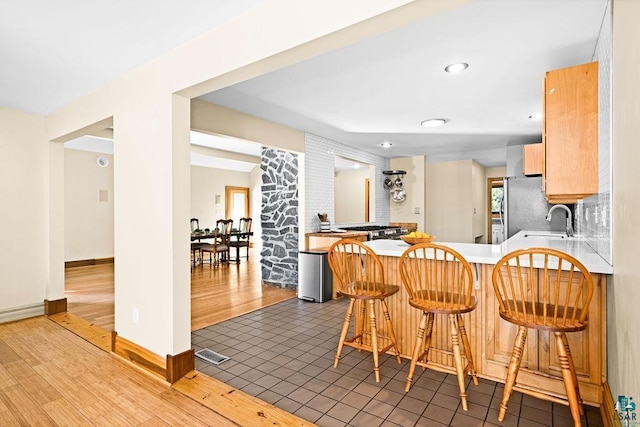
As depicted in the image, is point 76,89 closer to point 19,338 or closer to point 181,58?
point 181,58

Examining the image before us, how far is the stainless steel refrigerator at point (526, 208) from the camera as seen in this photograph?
16.7 ft

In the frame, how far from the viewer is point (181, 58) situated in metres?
2.40

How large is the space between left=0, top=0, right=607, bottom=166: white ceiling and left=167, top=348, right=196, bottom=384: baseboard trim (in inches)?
85.5

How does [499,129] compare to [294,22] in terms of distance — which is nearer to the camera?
[294,22]

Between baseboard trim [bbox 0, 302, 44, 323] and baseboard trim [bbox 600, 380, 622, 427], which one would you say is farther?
baseboard trim [bbox 0, 302, 44, 323]

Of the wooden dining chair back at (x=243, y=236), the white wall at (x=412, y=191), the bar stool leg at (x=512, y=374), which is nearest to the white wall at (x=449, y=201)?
the white wall at (x=412, y=191)

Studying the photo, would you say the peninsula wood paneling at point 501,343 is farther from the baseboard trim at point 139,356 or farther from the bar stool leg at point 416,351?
the baseboard trim at point 139,356

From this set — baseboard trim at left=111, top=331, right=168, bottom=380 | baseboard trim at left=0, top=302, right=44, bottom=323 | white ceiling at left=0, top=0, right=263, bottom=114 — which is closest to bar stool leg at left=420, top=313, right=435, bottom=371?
baseboard trim at left=111, top=331, right=168, bottom=380

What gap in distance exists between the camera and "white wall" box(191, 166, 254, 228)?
9.48 m

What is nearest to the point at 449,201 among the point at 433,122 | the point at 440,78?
the point at 433,122

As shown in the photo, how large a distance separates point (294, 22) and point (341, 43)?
0.26 meters

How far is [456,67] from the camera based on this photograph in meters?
2.92

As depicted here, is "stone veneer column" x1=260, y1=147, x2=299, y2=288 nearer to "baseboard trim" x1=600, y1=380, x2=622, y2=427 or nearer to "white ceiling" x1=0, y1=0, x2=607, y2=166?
"white ceiling" x1=0, y1=0, x2=607, y2=166

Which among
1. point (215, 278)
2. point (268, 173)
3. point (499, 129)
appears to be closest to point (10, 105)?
point (268, 173)
